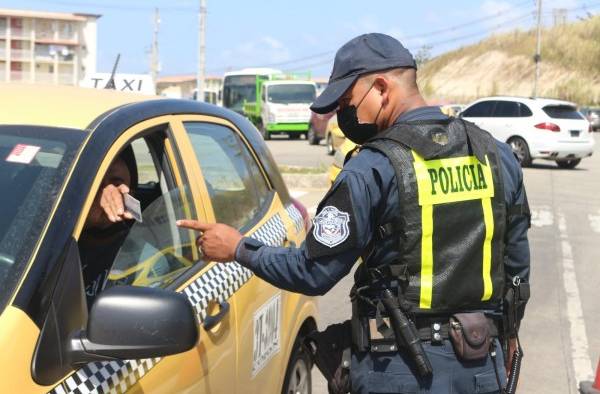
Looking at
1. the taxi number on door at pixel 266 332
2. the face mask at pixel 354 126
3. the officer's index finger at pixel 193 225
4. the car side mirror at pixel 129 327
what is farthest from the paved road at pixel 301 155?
the car side mirror at pixel 129 327

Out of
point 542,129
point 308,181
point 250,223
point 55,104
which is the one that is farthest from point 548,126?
point 55,104

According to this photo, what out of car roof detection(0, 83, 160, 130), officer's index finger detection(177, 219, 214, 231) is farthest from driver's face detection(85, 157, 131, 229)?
officer's index finger detection(177, 219, 214, 231)

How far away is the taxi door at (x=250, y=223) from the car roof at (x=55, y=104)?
13.0 inches

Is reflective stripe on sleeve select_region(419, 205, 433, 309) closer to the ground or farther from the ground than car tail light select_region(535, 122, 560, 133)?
farther from the ground

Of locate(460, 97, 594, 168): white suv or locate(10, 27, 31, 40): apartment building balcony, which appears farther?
locate(10, 27, 31, 40): apartment building balcony

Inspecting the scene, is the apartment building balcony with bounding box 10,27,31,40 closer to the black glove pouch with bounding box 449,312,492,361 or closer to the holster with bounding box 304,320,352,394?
the holster with bounding box 304,320,352,394

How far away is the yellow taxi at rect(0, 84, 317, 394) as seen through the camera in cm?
204

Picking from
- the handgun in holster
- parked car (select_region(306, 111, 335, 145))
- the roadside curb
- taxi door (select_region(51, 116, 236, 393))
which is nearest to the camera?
taxi door (select_region(51, 116, 236, 393))

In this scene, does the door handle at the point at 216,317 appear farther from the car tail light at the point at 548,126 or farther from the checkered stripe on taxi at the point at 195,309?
the car tail light at the point at 548,126

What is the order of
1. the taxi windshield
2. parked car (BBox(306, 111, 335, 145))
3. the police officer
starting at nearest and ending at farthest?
the taxi windshield < the police officer < parked car (BBox(306, 111, 335, 145))

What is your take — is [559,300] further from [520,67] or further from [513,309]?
[520,67]

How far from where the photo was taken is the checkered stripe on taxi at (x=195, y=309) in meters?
2.09

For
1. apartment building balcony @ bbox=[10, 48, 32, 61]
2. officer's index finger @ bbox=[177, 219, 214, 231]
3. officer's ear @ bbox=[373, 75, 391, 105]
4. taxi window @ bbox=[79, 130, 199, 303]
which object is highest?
officer's ear @ bbox=[373, 75, 391, 105]

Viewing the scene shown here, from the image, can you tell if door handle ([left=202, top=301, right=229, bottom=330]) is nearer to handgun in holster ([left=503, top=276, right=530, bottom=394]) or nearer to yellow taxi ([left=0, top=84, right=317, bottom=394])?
yellow taxi ([left=0, top=84, right=317, bottom=394])
